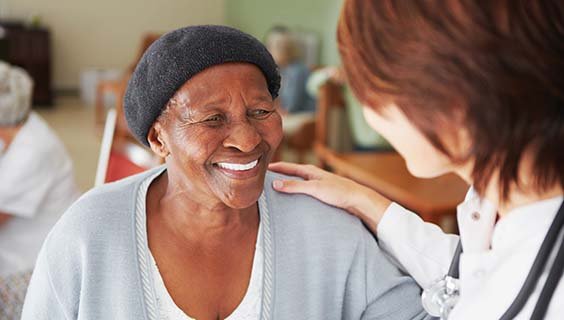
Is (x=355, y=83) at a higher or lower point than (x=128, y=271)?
higher

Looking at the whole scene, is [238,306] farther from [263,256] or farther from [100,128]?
[100,128]

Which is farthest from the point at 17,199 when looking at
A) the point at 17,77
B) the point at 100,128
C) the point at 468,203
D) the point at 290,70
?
the point at 100,128

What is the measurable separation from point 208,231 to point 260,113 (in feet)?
0.98

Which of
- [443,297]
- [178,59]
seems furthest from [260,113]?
[443,297]

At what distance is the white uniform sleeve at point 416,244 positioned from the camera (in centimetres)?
133

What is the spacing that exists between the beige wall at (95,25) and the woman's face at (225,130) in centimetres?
955

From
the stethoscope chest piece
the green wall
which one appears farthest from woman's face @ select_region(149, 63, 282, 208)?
the green wall

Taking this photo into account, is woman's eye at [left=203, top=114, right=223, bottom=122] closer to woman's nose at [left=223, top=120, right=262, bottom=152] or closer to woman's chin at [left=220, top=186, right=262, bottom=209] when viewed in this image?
woman's nose at [left=223, top=120, right=262, bottom=152]

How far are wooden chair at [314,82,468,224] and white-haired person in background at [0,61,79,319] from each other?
51.5 inches

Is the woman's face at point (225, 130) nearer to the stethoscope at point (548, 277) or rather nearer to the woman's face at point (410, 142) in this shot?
the woman's face at point (410, 142)

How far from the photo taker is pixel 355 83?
0.82 meters

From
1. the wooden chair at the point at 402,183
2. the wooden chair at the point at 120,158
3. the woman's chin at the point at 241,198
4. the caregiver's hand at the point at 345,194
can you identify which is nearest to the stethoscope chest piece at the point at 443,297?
the caregiver's hand at the point at 345,194

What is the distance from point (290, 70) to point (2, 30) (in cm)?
474

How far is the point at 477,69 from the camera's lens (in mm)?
715
